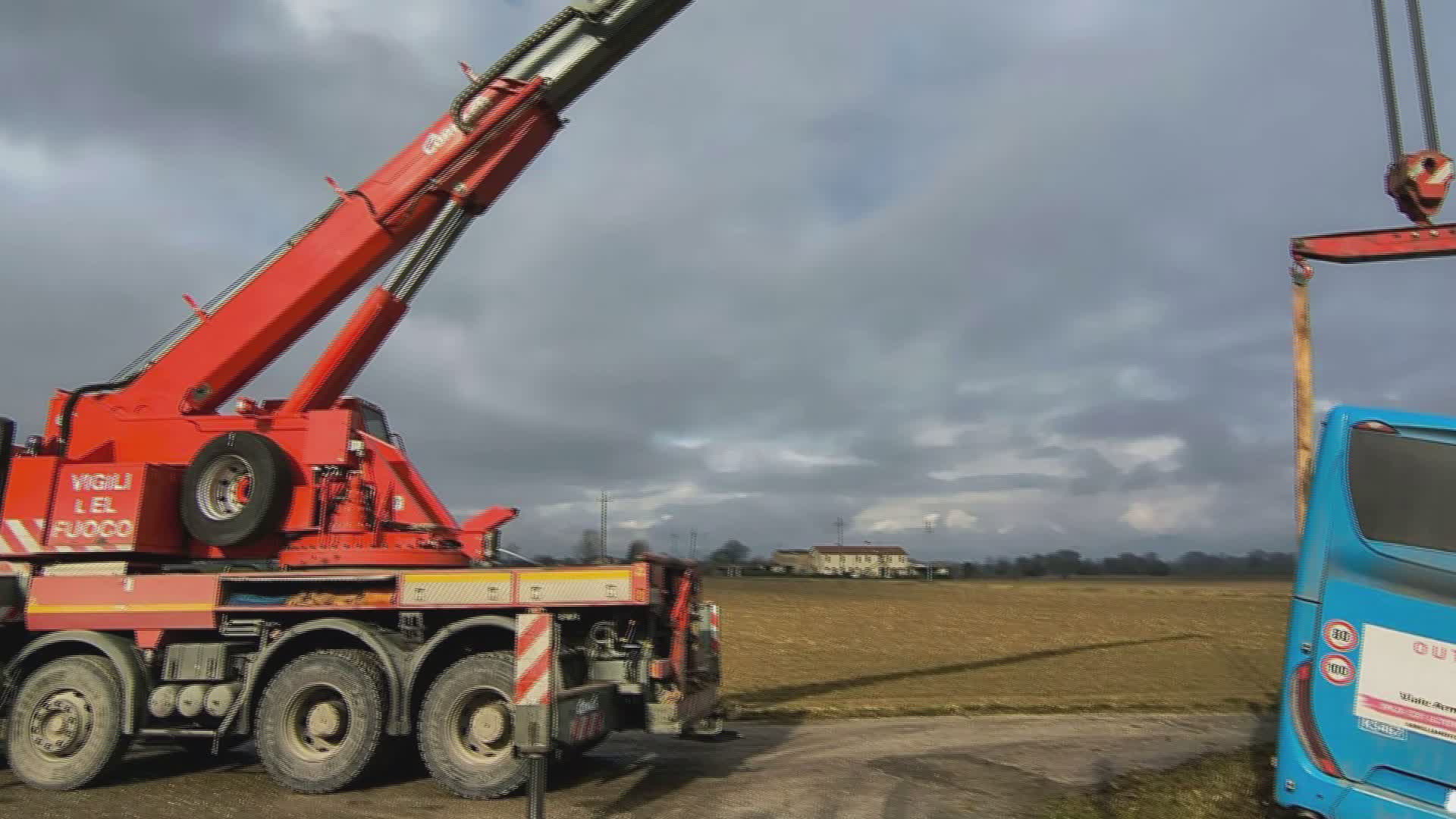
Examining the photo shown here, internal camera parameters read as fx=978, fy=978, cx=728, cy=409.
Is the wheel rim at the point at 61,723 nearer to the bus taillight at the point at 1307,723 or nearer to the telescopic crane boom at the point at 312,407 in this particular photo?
the telescopic crane boom at the point at 312,407

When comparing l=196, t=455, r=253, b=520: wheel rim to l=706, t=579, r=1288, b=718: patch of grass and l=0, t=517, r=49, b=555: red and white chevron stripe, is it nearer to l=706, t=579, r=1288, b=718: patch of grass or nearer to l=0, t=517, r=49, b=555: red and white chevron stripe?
l=0, t=517, r=49, b=555: red and white chevron stripe

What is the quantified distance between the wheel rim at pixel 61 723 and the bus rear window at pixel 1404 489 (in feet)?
Answer: 36.8

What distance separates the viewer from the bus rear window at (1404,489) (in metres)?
6.20

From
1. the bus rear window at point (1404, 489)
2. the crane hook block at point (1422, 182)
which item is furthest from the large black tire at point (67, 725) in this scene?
the crane hook block at point (1422, 182)

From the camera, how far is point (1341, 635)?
21.0ft

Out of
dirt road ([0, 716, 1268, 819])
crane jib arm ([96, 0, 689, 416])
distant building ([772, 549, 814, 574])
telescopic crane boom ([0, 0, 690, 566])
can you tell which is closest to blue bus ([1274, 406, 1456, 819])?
dirt road ([0, 716, 1268, 819])

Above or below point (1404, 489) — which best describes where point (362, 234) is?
above

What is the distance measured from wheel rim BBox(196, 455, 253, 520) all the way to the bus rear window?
987 cm

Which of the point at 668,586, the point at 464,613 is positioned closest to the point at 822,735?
the point at 668,586

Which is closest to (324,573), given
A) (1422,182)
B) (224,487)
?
(224,487)

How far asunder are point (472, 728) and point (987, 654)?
2081cm

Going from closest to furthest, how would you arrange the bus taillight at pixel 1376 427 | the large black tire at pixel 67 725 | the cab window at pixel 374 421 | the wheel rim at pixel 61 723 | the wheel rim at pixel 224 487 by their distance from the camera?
the bus taillight at pixel 1376 427
the large black tire at pixel 67 725
the wheel rim at pixel 61 723
the wheel rim at pixel 224 487
the cab window at pixel 374 421

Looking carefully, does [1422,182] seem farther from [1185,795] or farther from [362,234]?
[362,234]

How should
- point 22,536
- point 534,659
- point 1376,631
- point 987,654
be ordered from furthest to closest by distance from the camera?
point 987,654
point 22,536
point 534,659
point 1376,631
